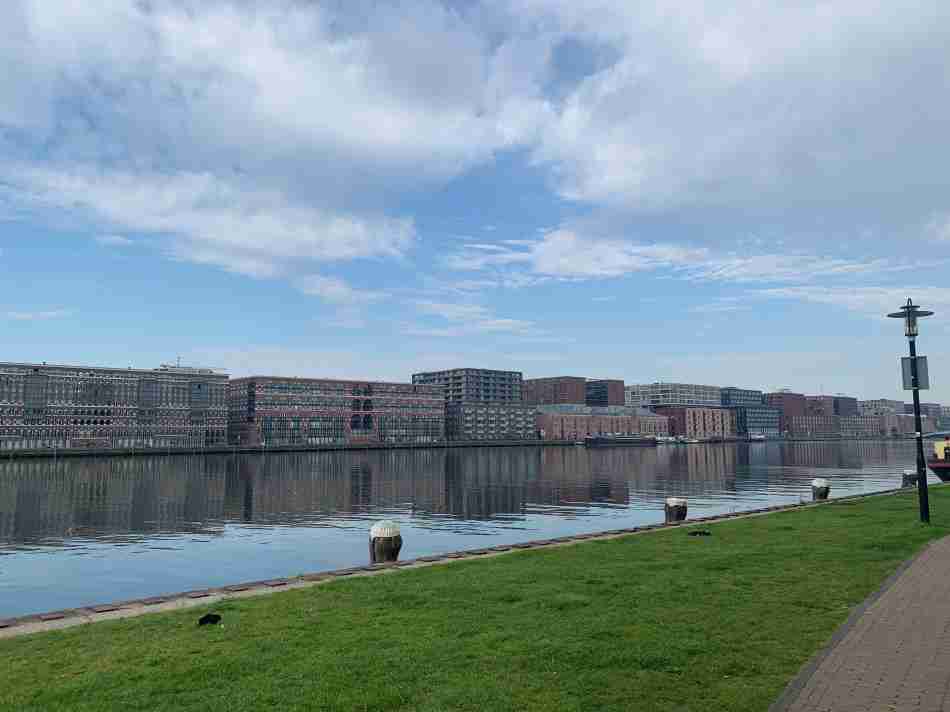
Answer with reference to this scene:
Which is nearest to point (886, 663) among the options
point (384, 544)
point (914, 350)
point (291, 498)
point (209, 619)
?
point (209, 619)

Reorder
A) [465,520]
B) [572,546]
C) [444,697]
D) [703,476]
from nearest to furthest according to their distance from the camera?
[444,697] < [572,546] < [465,520] < [703,476]

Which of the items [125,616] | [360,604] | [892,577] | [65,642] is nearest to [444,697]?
[360,604]

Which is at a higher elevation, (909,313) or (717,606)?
(909,313)

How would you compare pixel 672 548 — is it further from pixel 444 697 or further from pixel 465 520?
pixel 465 520

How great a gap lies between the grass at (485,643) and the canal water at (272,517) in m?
13.6

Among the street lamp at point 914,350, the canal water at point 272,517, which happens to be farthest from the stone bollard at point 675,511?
the street lamp at point 914,350

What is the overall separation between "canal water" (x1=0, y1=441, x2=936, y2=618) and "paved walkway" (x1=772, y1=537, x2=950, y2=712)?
2374 centimetres

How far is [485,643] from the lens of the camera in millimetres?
14016

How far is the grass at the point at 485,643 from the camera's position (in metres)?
11.3

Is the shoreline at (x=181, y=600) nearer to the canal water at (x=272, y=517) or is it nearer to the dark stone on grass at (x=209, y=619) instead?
the dark stone on grass at (x=209, y=619)

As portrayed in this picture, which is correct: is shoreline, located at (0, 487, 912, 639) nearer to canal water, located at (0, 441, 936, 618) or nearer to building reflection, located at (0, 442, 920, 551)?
canal water, located at (0, 441, 936, 618)

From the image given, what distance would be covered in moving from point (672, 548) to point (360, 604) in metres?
12.7

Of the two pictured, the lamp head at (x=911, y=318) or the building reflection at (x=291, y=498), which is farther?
the building reflection at (x=291, y=498)

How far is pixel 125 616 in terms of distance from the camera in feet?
61.1
